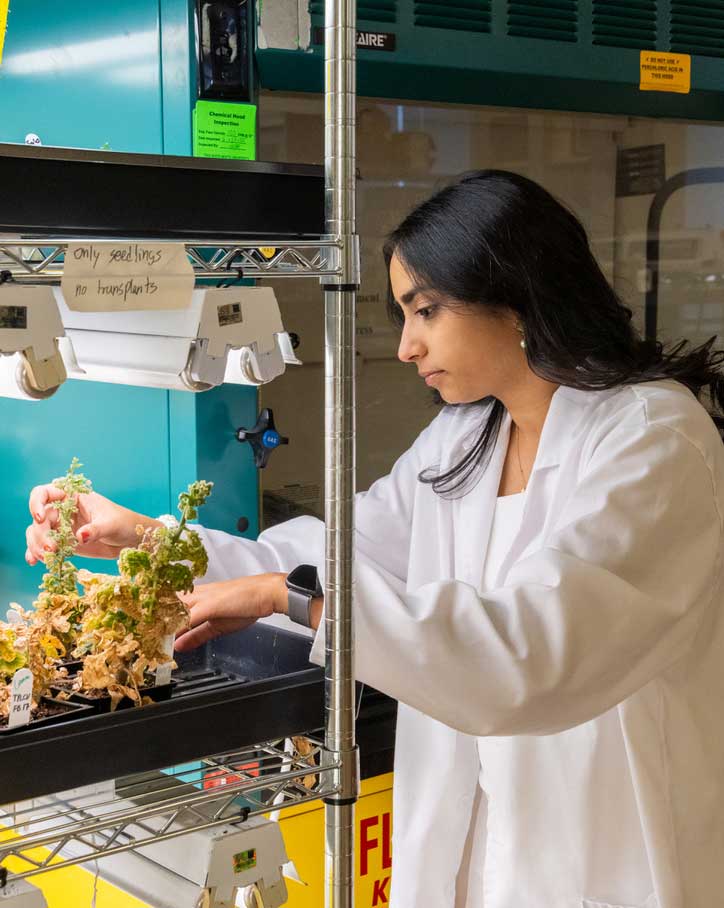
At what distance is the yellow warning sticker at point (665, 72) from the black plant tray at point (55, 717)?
1821 millimetres

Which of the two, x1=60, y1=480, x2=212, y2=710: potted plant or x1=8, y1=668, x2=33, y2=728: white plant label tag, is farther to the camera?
x1=60, y1=480, x2=212, y2=710: potted plant

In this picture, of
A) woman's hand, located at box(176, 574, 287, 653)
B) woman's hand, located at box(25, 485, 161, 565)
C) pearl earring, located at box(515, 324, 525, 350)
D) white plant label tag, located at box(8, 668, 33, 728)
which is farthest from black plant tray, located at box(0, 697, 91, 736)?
pearl earring, located at box(515, 324, 525, 350)

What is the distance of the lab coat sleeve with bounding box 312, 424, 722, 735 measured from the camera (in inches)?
51.5

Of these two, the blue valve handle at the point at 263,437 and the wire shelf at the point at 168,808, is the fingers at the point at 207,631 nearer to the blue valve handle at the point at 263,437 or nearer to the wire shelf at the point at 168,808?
the wire shelf at the point at 168,808

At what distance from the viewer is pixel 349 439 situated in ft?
4.20

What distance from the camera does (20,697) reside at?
4.11 ft

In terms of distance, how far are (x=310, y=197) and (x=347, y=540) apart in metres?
0.35

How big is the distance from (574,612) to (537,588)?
0.05 meters

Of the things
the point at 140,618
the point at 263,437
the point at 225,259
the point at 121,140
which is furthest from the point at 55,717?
the point at 121,140

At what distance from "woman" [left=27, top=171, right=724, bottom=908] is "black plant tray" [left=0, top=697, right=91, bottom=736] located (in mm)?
190

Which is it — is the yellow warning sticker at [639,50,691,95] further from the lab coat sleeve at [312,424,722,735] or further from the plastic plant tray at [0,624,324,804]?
the plastic plant tray at [0,624,324,804]

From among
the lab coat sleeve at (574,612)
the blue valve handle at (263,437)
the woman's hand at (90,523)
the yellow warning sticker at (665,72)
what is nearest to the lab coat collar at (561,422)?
the lab coat sleeve at (574,612)

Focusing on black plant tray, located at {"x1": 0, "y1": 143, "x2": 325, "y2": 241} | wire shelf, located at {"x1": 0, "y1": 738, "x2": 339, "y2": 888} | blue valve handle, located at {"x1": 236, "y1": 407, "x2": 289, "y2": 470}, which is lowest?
wire shelf, located at {"x1": 0, "y1": 738, "x2": 339, "y2": 888}

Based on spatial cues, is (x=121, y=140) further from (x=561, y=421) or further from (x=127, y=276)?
(x=127, y=276)
